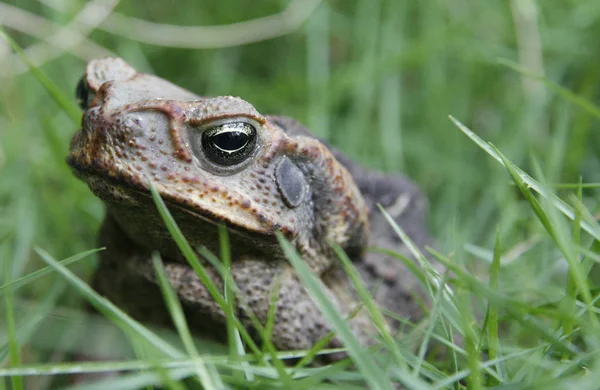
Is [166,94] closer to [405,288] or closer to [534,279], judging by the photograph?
[405,288]

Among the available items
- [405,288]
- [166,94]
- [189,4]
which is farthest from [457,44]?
[166,94]

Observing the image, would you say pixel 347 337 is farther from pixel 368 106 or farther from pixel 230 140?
pixel 368 106

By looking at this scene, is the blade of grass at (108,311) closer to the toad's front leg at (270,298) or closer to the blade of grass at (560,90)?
the toad's front leg at (270,298)

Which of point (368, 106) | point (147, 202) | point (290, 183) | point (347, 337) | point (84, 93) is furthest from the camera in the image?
point (368, 106)

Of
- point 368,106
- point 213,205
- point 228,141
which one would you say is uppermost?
point 368,106

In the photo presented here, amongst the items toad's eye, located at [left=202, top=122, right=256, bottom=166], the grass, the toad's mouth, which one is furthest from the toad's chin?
the grass

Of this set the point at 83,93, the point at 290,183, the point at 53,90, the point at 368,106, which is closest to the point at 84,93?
the point at 83,93
